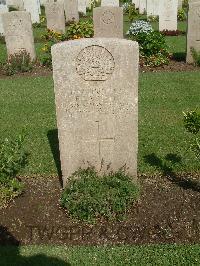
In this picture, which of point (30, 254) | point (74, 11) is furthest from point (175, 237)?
point (74, 11)

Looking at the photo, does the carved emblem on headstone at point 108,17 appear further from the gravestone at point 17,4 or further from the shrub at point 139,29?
the gravestone at point 17,4

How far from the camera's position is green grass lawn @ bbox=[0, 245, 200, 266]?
408 cm

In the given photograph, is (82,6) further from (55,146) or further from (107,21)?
(55,146)

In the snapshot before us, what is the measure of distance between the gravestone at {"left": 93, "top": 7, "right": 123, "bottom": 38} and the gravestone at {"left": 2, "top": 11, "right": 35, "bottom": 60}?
2.13m

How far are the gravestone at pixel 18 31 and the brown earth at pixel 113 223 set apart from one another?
8181mm

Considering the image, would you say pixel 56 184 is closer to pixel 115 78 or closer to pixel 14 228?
pixel 14 228

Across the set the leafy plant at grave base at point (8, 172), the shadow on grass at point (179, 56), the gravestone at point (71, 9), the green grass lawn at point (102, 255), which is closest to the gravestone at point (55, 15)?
the gravestone at point (71, 9)

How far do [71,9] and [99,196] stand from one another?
18292 millimetres

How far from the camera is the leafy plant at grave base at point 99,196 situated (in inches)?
183

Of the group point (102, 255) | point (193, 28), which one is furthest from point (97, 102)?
point (193, 28)

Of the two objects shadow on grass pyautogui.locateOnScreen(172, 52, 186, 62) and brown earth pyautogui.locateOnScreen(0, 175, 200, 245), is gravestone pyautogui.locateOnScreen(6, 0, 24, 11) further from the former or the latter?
brown earth pyautogui.locateOnScreen(0, 175, 200, 245)

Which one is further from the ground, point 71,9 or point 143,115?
point 71,9

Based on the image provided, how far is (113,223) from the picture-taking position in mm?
4684

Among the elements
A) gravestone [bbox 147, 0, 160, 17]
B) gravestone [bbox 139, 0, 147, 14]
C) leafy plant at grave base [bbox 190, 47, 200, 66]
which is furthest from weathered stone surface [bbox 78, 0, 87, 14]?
leafy plant at grave base [bbox 190, 47, 200, 66]
